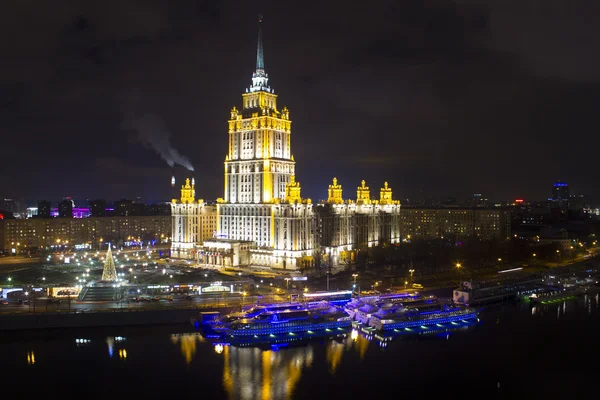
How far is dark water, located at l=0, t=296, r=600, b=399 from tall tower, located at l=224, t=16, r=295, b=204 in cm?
2881

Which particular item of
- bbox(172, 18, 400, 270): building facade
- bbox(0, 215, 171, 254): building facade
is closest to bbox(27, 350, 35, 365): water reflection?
bbox(172, 18, 400, 270): building facade

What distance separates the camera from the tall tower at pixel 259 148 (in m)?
66.6

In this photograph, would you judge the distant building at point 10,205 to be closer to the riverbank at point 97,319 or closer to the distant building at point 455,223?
the distant building at point 455,223

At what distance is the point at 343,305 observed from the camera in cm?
4581

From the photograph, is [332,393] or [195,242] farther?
[195,242]

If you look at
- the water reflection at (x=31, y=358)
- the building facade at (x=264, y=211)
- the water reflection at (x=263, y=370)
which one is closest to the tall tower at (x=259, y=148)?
the building facade at (x=264, y=211)

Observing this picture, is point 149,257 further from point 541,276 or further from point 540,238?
Answer: point 540,238

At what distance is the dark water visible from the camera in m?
30.2

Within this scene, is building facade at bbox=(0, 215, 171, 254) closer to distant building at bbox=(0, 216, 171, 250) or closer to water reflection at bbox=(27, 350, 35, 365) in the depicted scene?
distant building at bbox=(0, 216, 171, 250)

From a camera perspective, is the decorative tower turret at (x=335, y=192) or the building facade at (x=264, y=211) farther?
the decorative tower turret at (x=335, y=192)

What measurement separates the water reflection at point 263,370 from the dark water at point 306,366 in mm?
62

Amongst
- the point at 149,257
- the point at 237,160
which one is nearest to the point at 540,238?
the point at 237,160

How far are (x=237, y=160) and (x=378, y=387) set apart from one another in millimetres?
43215

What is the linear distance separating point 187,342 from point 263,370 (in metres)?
7.36
